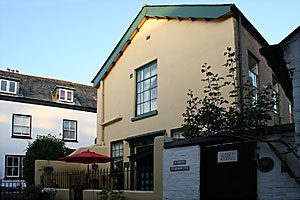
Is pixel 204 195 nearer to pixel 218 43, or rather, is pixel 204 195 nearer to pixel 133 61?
pixel 218 43

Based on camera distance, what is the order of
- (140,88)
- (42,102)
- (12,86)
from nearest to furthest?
(140,88) < (12,86) < (42,102)

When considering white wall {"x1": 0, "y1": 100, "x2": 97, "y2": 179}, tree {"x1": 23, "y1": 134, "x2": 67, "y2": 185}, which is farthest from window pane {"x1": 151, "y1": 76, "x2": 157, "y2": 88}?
white wall {"x1": 0, "y1": 100, "x2": 97, "y2": 179}

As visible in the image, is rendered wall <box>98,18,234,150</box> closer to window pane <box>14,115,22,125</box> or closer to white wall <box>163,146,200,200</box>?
white wall <box>163,146,200,200</box>

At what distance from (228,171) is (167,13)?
8.41m

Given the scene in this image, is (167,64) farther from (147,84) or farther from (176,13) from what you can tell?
(176,13)

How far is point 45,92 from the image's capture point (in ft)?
87.5

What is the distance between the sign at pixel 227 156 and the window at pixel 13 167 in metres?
19.0

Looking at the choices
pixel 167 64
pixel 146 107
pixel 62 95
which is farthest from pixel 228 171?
pixel 62 95

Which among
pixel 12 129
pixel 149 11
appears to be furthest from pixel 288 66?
pixel 12 129

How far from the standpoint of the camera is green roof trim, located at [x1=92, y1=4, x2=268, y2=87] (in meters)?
12.1

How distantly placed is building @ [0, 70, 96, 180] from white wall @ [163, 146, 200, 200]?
15860 millimetres

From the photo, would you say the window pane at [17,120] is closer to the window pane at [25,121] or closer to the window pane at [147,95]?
the window pane at [25,121]

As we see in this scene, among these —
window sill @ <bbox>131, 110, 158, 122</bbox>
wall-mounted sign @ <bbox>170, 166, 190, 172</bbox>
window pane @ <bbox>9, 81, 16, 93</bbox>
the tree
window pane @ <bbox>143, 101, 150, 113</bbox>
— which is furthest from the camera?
window pane @ <bbox>9, 81, 16, 93</bbox>

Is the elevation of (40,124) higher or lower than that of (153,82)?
lower
